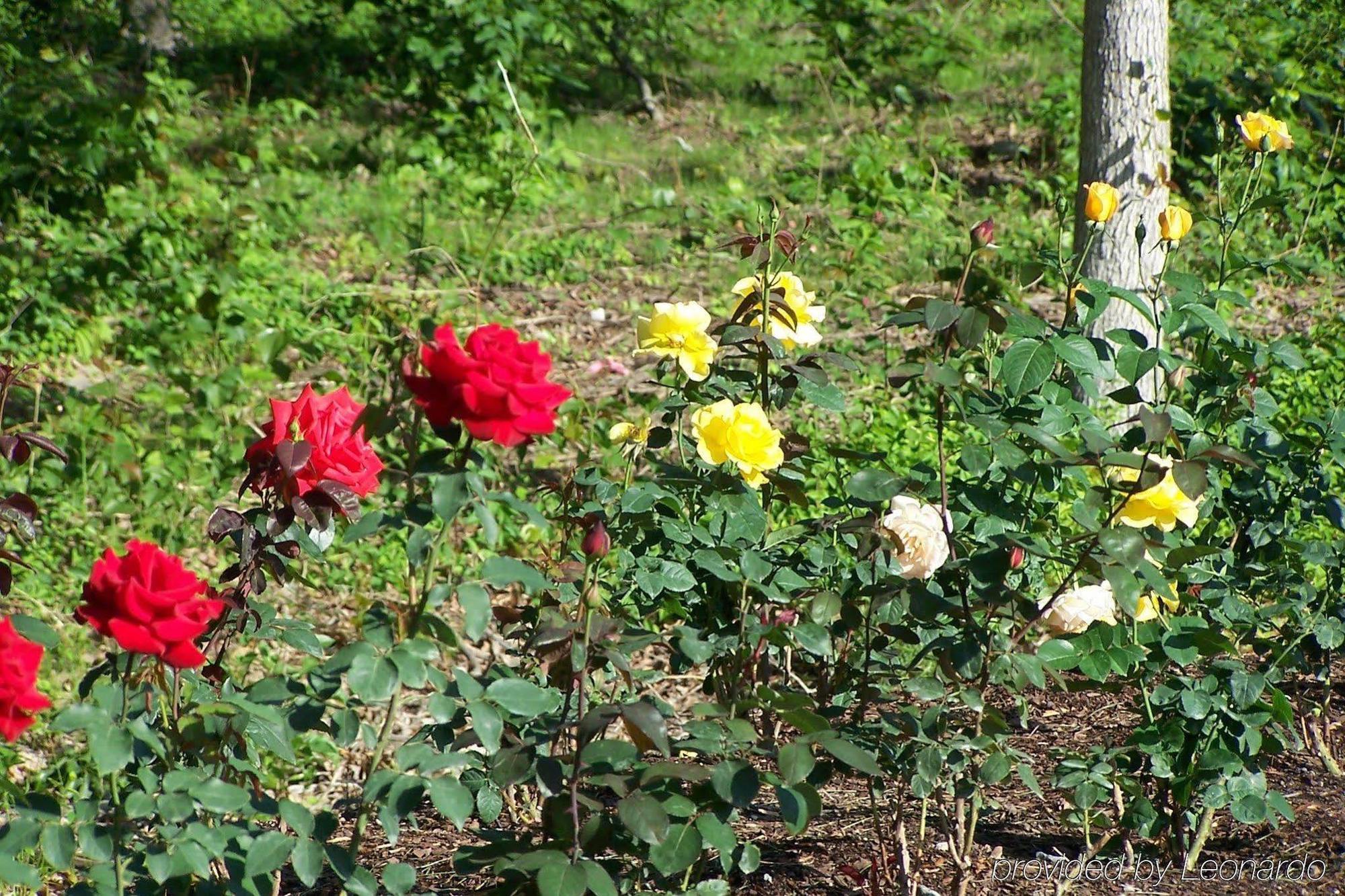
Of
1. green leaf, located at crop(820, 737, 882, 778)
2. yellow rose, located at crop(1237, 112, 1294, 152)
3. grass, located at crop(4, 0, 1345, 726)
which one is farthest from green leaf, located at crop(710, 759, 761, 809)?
grass, located at crop(4, 0, 1345, 726)

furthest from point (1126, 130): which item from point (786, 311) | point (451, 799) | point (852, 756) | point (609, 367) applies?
point (451, 799)

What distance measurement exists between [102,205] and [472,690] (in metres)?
5.29

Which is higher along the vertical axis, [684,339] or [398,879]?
[684,339]

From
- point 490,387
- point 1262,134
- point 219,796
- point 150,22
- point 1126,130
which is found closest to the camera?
point 490,387

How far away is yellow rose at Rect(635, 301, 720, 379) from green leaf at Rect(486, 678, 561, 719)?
0.72 meters

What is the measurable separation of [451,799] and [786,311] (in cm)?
105

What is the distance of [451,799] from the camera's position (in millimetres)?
1553

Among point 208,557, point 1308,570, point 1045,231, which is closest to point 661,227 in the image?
point 1045,231

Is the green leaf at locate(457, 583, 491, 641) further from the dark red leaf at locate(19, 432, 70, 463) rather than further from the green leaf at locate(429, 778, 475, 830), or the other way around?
the dark red leaf at locate(19, 432, 70, 463)

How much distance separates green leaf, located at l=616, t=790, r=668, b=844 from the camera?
1610 mm

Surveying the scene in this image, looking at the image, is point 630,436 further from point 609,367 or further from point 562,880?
point 609,367

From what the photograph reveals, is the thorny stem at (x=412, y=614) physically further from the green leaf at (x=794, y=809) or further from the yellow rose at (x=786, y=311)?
the yellow rose at (x=786, y=311)

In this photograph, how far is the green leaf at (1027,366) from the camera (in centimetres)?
198

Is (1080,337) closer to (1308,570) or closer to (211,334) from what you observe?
(1308,570)
